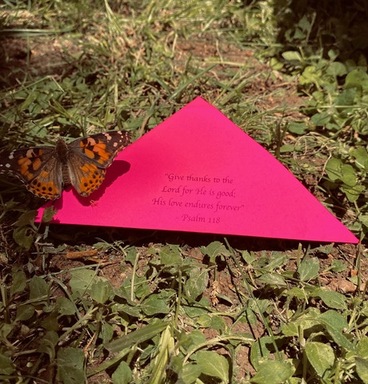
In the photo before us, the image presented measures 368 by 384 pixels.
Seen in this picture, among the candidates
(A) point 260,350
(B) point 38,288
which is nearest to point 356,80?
(A) point 260,350

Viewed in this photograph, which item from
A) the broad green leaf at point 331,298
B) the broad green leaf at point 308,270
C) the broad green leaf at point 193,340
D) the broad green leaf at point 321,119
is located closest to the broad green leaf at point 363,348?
the broad green leaf at point 331,298

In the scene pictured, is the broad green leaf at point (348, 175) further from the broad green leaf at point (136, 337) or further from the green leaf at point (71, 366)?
the green leaf at point (71, 366)

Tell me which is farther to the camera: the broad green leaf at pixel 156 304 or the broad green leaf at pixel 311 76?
the broad green leaf at pixel 311 76

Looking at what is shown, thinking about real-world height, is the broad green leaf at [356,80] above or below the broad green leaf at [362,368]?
above

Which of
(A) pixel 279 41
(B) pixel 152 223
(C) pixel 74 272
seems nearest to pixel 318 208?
(B) pixel 152 223

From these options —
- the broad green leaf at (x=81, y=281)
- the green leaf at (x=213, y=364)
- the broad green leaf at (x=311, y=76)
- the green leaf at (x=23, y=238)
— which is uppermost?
the broad green leaf at (x=311, y=76)

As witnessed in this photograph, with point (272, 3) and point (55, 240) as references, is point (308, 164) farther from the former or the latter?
point (272, 3)

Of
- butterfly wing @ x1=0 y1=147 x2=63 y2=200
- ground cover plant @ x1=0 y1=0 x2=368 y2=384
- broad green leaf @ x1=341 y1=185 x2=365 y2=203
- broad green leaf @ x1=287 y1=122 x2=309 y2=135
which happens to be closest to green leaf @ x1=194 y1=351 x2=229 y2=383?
ground cover plant @ x1=0 y1=0 x2=368 y2=384

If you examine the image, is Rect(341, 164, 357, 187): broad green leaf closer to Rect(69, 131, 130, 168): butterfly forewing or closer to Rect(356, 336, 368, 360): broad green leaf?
Rect(356, 336, 368, 360): broad green leaf

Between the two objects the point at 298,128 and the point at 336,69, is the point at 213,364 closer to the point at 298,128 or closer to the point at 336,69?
the point at 298,128
